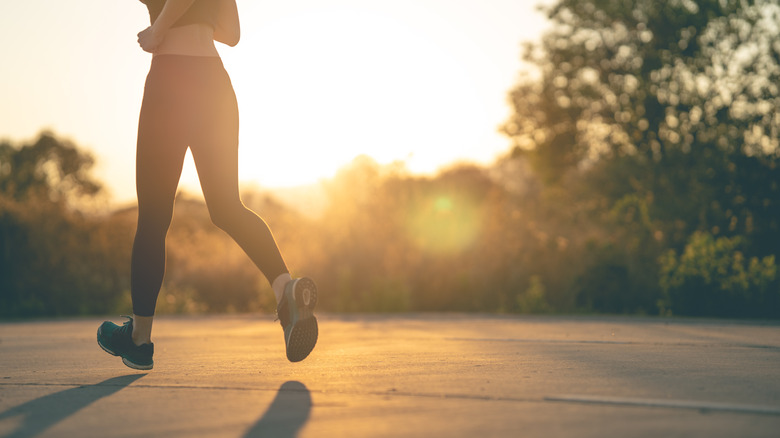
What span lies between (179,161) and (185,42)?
25.1 inches

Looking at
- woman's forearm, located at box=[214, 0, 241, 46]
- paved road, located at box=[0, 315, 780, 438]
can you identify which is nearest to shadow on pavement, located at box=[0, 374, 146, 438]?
paved road, located at box=[0, 315, 780, 438]

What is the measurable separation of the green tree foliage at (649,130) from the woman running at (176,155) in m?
9.66

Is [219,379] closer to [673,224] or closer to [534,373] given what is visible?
[534,373]

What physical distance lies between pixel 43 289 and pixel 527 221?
9054 millimetres

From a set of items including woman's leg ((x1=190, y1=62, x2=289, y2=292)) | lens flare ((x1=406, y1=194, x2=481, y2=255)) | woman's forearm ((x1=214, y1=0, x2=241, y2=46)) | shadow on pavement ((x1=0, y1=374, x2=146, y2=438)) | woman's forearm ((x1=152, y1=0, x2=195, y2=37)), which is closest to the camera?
shadow on pavement ((x1=0, y1=374, x2=146, y2=438))

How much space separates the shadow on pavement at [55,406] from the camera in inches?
125

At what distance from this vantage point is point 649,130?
30922mm

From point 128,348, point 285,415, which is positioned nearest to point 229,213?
point 128,348

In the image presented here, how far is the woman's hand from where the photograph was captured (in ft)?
15.5

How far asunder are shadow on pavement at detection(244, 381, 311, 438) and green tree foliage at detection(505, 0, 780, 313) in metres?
10.4

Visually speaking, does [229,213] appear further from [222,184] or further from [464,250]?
[464,250]

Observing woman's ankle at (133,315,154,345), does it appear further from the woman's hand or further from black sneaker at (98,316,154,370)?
the woman's hand

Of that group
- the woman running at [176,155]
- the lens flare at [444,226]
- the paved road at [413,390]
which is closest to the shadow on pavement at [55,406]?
the paved road at [413,390]

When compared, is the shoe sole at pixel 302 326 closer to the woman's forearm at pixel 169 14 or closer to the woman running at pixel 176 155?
the woman running at pixel 176 155
